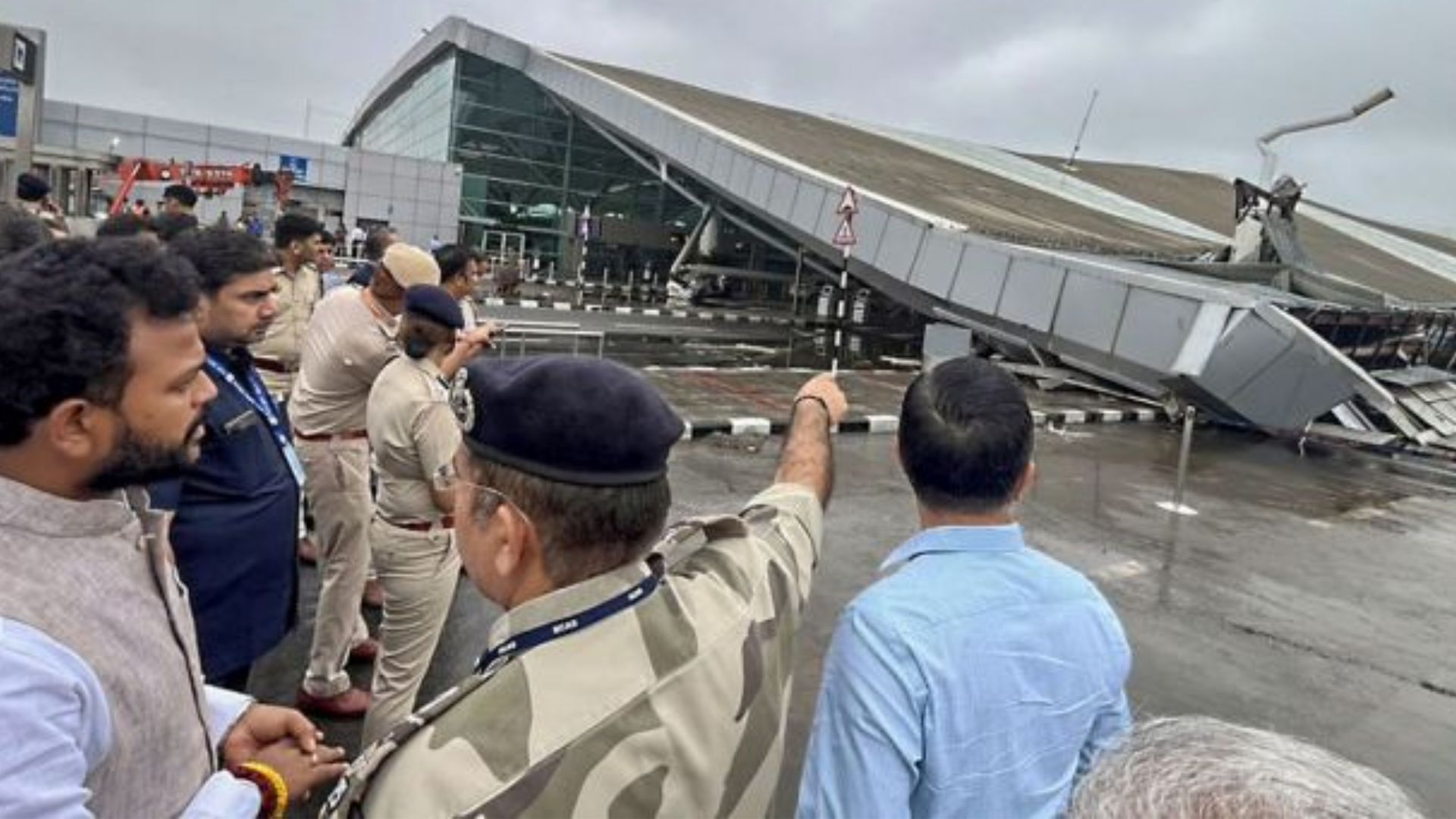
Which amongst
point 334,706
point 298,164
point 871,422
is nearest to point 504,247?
point 298,164

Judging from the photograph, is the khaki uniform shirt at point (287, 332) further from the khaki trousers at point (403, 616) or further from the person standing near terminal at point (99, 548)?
the person standing near terminal at point (99, 548)

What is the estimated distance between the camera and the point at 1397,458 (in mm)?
13094

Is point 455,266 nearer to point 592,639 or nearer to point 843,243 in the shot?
point 592,639

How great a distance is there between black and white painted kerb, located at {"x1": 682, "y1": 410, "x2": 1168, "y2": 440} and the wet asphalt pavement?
313 mm

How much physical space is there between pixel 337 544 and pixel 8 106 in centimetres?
2359

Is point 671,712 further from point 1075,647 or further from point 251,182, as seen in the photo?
point 251,182

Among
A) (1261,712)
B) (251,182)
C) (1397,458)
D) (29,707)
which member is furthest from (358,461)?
(251,182)

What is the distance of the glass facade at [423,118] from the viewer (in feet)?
124

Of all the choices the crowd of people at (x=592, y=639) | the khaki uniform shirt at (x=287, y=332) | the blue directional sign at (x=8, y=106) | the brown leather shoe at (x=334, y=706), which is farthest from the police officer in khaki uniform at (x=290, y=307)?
the blue directional sign at (x=8, y=106)

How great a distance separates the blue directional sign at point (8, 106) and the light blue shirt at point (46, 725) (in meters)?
25.1

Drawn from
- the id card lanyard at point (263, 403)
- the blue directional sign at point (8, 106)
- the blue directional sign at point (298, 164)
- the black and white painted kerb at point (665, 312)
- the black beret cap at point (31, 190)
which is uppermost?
the blue directional sign at point (298, 164)

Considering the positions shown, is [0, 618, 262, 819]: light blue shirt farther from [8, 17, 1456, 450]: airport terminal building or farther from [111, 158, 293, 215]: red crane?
[111, 158, 293, 215]: red crane

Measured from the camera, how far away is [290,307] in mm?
5262

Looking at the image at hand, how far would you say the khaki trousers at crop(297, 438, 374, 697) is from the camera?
371 centimetres
